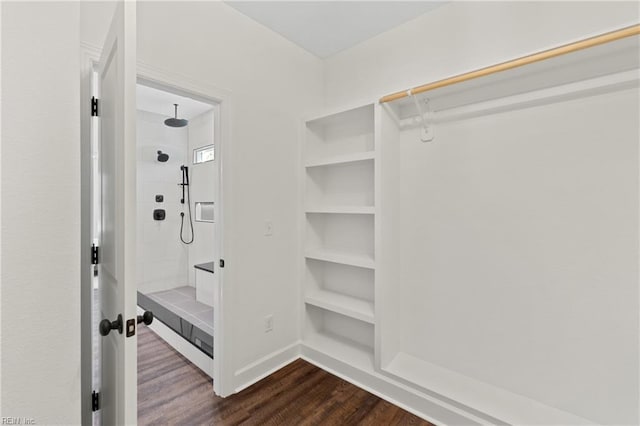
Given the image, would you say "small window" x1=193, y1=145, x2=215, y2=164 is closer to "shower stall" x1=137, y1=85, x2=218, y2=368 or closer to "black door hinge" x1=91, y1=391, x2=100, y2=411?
"shower stall" x1=137, y1=85, x2=218, y2=368

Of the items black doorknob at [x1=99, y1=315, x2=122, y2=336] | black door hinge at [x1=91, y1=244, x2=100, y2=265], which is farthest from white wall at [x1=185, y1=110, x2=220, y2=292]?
black doorknob at [x1=99, y1=315, x2=122, y2=336]

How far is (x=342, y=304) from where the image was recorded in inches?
90.9

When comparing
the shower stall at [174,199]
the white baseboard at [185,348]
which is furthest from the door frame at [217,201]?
the shower stall at [174,199]

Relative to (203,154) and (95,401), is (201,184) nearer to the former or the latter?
(203,154)

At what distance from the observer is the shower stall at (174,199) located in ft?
13.0

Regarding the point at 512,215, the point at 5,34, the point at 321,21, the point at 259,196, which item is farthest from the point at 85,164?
the point at 512,215

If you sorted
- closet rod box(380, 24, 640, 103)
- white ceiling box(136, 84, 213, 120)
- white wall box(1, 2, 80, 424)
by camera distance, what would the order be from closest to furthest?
1. white wall box(1, 2, 80, 424)
2. closet rod box(380, 24, 640, 103)
3. white ceiling box(136, 84, 213, 120)

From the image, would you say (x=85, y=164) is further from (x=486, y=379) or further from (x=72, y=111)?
(x=486, y=379)

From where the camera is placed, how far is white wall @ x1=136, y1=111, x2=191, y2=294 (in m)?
4.08

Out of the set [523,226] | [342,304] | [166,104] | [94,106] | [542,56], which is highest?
[166,104]

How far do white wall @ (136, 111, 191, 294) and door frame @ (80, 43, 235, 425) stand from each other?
8.84ft

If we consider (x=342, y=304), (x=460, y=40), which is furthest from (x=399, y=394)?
(x=460, y=40)

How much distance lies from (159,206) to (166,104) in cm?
144

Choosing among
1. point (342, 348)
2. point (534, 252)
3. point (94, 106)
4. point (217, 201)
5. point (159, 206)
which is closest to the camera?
point (94, 106)
